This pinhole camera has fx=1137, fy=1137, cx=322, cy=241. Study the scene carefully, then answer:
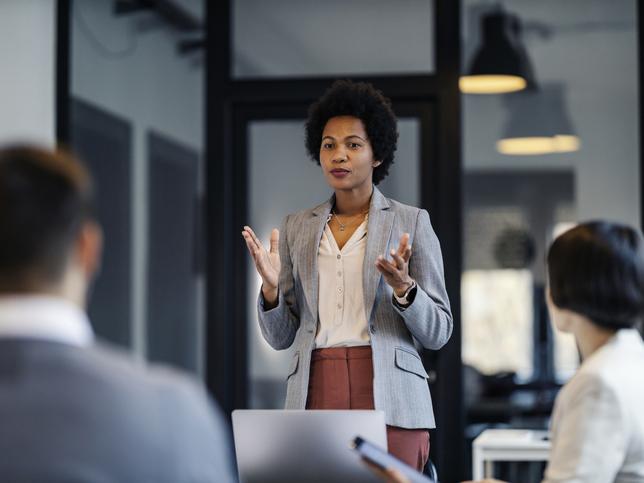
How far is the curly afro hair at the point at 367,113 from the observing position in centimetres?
311

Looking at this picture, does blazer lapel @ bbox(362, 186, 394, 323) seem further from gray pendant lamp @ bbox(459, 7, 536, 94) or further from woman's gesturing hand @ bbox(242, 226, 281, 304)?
gray pendant lamp @ bbox(459, 7, 536, 94)

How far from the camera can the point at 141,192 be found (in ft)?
19.7

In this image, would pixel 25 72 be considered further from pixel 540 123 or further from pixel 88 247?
pixel 88 247

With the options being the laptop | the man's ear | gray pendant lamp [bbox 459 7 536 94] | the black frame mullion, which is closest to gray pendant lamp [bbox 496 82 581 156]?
gray pendant lamp [bbox 459 7 536 94]

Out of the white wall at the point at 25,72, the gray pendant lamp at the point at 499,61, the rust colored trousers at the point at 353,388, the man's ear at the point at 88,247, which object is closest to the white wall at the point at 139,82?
the white wall at the point at 25,72

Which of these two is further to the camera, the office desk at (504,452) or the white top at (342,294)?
the office desk at (504,452)

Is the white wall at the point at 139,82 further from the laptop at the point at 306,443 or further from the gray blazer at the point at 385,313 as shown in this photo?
the laptop at the point at 306,443

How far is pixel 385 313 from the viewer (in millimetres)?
2959

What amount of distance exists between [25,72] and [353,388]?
2.97 meters

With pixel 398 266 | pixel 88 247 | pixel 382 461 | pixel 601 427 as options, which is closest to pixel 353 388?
pixel 398 266

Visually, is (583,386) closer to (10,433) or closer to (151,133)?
(10,433)

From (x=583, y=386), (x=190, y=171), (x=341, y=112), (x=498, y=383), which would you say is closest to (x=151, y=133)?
(x=190, y=171)

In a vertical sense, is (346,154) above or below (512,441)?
above

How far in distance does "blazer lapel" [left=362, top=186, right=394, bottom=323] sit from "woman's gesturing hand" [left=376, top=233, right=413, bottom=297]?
14 cm
